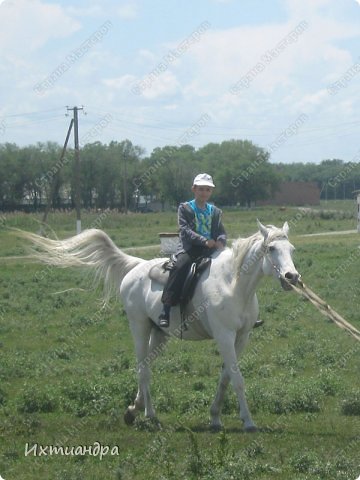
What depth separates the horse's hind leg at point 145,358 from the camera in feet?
31.3

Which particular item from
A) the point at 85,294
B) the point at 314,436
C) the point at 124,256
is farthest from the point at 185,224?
the point at 85,294

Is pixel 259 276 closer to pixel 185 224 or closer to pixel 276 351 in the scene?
pixel 185 224

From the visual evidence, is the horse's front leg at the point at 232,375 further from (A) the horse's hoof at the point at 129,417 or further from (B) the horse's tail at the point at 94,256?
(B) the horse's tail at the point at 94,256

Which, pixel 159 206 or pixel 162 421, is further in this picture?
pixel 159 206

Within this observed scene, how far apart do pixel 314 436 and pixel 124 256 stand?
3.71 metres

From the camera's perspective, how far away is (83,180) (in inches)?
2997

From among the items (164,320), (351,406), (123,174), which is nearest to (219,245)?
(164,320)

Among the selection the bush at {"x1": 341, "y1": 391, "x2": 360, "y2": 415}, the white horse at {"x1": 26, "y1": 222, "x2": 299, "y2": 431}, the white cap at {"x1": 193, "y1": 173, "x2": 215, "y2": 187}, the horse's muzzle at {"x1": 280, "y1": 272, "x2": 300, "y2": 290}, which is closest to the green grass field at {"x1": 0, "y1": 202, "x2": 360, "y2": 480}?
the bush at {"x1": 341, "y1": 391, "x2": 360, "y2": 415}

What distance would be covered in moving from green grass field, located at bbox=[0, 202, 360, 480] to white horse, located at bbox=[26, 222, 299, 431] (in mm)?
545

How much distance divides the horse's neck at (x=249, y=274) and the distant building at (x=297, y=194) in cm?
6661

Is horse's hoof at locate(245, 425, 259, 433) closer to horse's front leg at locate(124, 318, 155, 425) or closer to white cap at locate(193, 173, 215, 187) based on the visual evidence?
horse's front leg at locate(124, 318, 155, 425)

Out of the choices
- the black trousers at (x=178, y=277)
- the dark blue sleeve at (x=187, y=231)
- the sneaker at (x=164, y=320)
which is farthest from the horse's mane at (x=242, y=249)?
the sneaker at (x=164, y=320)

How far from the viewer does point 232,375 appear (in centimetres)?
875

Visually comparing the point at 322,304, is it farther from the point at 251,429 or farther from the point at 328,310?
the point at 251,429
